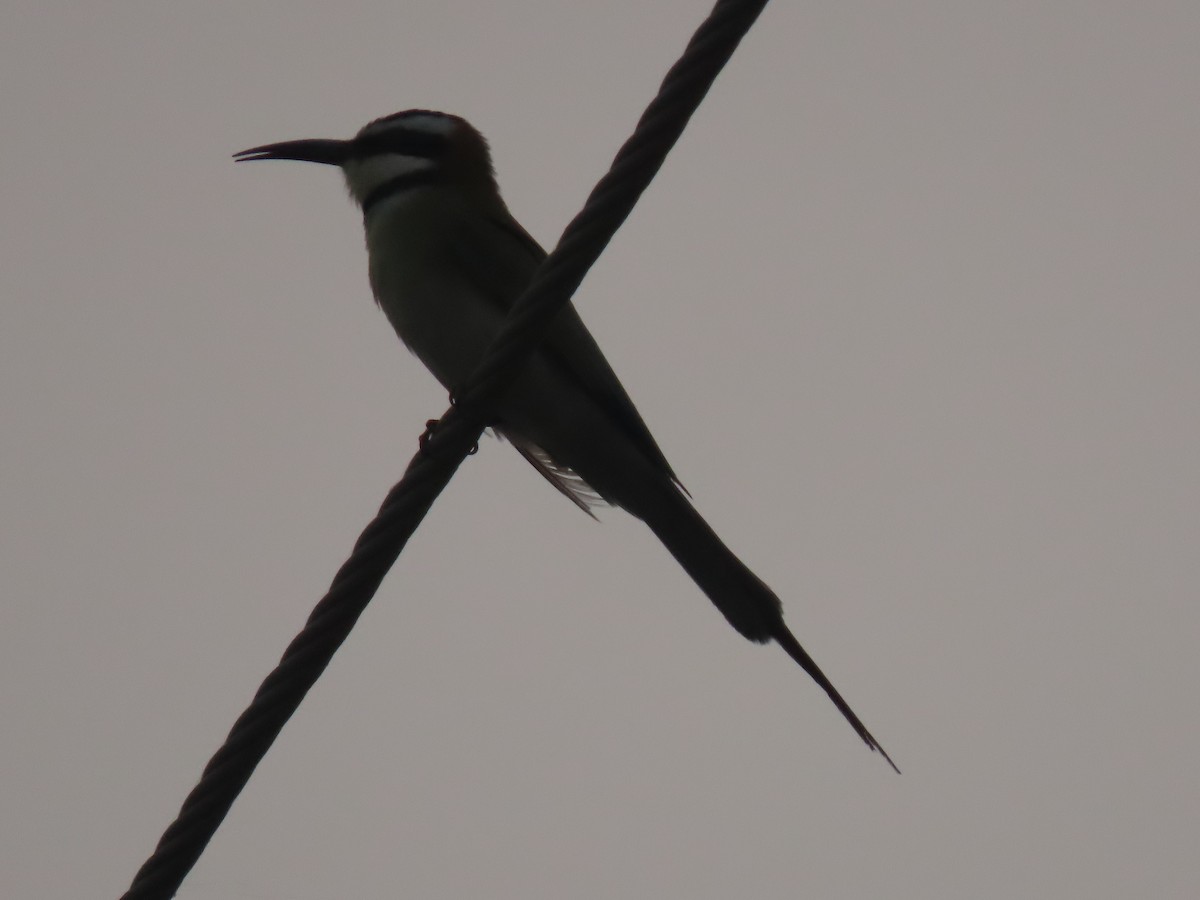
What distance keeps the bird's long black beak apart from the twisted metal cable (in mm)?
2032

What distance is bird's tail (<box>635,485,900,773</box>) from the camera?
2951 mm

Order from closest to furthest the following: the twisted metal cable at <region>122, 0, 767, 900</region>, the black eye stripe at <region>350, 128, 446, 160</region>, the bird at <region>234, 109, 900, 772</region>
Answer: the twisted metal cable at <region>122, 0, 767, 900</region>, the bird at <region>234, 109, 900, 772</region>, the black eye stripe at <region>350, 128, 446, 160</region>

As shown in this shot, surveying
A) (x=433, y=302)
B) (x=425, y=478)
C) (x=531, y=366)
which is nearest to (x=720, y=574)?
(x=531, y=366)

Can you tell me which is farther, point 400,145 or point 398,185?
point 400,145

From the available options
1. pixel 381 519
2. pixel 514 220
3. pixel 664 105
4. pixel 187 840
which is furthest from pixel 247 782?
pixel 514 220

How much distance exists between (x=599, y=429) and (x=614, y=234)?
1.26 meters

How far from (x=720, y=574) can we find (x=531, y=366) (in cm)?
69

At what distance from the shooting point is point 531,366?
10.5 ft

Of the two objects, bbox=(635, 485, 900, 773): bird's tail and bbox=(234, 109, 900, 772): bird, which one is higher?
bbox=(234, 109, 900, 772): bird

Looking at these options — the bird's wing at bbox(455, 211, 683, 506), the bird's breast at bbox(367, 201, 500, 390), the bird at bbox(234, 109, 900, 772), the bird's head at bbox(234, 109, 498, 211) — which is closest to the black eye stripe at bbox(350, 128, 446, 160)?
the bird's head at bbox(234, 109, 498, 211)

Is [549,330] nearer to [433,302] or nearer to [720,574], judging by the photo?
[433,302]

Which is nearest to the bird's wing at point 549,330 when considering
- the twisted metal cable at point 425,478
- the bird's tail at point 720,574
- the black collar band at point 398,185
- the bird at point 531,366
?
the bird at point 531,366

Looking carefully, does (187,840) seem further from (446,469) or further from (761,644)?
(761,644)

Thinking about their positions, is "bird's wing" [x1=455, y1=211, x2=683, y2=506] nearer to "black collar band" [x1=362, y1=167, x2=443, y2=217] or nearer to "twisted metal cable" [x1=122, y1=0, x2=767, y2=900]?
"black collar band" [x1=362, y1=167, x2=443, y2=217]
